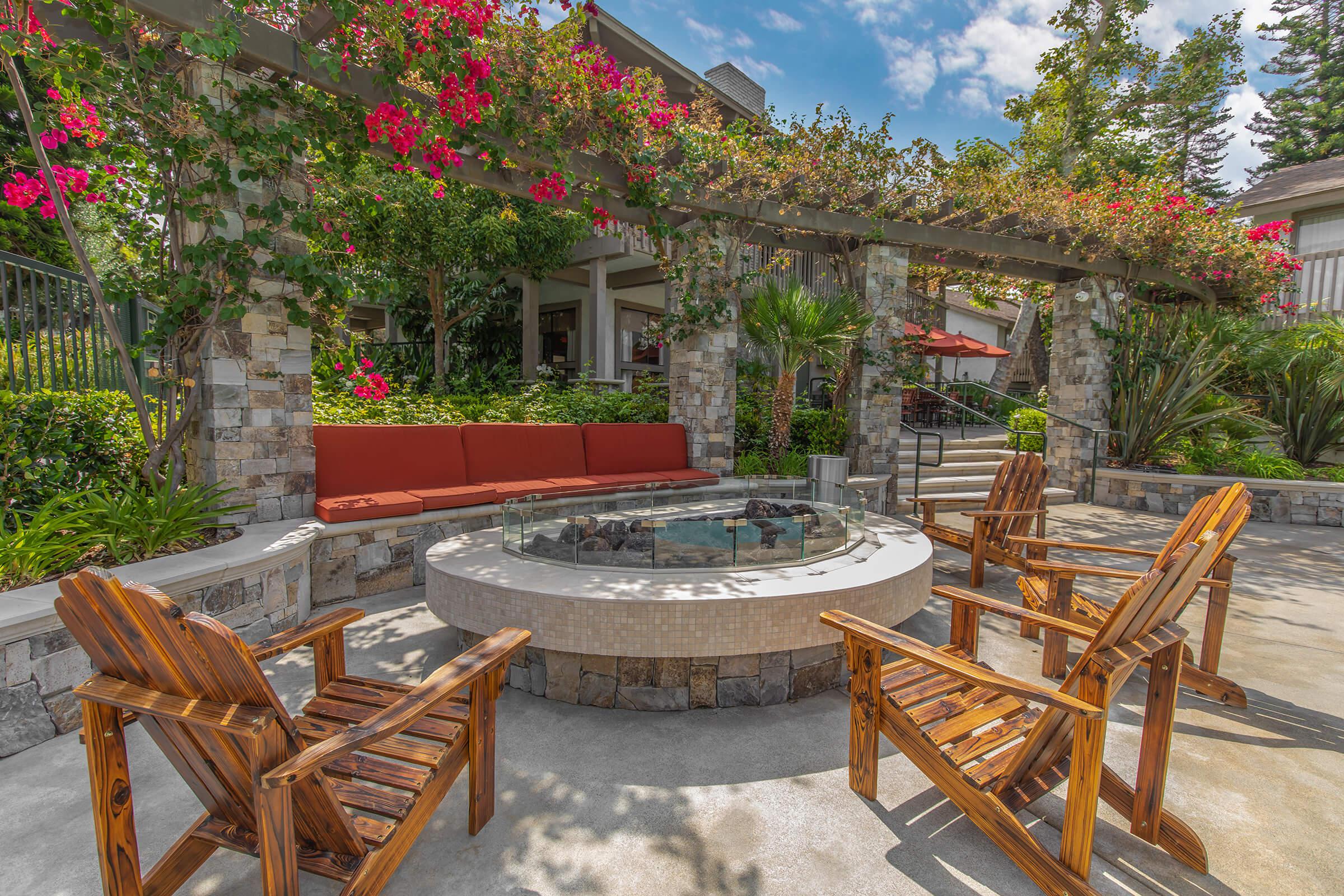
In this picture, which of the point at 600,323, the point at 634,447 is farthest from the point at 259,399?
the point at 600,323

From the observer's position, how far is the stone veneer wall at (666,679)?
2543mm

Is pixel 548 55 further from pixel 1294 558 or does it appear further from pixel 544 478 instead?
pixel 1294 558

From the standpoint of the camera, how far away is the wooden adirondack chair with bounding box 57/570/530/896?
1.20 metres

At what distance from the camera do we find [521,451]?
5.23 m

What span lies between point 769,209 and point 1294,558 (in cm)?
561

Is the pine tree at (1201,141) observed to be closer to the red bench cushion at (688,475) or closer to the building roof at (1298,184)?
the building roof at (1298,184)

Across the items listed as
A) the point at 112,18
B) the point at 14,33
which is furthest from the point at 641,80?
the point at 14,33

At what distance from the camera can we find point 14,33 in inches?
107

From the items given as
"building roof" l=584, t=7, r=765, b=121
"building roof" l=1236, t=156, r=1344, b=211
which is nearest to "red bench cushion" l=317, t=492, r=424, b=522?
"building roof" l=584, t=7, r=765, b=121

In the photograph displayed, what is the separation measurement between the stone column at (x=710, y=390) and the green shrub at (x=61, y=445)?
438cm

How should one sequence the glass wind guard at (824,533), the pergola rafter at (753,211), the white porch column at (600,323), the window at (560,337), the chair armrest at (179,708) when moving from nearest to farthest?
the chair armrest at (179,708) < the glass wind guard at (824,533) < the pergola rafter at (753,211) < the white porch column at (600,323) < the window at (560,337)

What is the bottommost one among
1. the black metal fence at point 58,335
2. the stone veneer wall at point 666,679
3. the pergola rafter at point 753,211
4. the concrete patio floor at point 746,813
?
the concrete patio floor at point 746,813

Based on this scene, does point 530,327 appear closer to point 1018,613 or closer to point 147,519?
point 147,519

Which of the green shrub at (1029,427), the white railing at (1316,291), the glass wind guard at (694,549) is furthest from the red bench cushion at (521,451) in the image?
the white railing at (1316,291)
